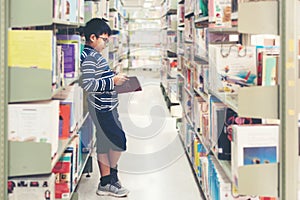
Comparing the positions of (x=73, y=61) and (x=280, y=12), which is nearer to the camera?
(x=280, y=12)

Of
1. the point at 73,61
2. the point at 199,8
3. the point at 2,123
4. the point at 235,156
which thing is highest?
the point at 199,8

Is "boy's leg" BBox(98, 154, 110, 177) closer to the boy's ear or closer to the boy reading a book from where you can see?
the boy reading a book

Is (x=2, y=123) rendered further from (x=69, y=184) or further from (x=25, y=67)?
(x=69, y=184)

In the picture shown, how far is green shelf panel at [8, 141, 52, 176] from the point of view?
2010 millimetres

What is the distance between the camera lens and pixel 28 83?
77.9 inches

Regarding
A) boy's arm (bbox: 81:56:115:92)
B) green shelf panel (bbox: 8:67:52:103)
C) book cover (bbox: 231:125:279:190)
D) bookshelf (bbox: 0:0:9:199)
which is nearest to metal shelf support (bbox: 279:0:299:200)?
book cover (bbox: 231:125:279:190)

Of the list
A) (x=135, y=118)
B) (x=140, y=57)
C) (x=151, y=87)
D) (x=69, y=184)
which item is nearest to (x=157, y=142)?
(x=135, y=118)

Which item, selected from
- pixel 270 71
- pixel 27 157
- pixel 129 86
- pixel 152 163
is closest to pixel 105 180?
pixel 129 86

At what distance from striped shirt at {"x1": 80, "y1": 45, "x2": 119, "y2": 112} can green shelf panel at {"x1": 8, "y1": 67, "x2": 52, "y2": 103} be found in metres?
1.45

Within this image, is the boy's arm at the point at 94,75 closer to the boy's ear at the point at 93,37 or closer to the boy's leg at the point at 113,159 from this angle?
the boy's ear at the point at 93,37

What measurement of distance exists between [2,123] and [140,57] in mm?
13935

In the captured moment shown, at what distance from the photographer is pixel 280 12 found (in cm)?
188

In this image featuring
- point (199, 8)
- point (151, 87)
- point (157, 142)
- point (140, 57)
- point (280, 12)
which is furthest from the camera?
point (140, 57)

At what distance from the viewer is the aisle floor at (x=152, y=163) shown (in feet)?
12.1
